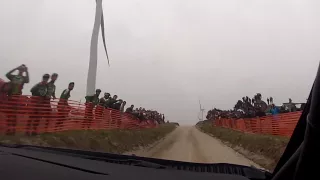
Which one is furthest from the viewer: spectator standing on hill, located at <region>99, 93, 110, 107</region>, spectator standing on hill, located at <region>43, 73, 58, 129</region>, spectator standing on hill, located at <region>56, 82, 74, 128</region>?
spectator standing on hill, located at <region>99, 93, 110, 107</region>

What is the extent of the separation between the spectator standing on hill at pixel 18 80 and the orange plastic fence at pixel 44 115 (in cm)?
18

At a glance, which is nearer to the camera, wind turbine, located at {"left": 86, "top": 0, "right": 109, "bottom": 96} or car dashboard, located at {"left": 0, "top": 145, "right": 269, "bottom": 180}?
car dashboard, located at {"left": 0, "top": 145, "right": 269, "bottom": 180}

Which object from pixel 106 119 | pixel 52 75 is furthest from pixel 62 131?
pixel 106 119

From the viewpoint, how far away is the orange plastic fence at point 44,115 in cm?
890

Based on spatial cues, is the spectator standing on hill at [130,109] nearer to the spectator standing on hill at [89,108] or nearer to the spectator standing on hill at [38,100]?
the spectator standing on hill at [89,108]

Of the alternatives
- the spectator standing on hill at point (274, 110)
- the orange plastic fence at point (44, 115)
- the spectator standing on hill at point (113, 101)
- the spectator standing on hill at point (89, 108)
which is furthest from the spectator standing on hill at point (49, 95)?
the spectator standing on hill at point (274, 110)

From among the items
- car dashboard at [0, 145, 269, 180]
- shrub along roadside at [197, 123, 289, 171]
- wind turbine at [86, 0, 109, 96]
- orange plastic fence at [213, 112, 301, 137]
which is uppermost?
wind turbine at [86, 0, 109, 96]

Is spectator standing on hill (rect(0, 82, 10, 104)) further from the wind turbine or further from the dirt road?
the wind turbine

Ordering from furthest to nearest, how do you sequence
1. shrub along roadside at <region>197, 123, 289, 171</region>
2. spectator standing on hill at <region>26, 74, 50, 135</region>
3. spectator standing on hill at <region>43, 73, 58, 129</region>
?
shrub along roadside at <region>197, 123, 289, 171</region> → spectator standing on hill at <region>43, 73, 58, 129</region> → spectator standing on hill at <region>26, 74, 50, 135</region>

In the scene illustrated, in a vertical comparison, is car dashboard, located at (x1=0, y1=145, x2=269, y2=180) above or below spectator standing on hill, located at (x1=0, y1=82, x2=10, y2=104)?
below

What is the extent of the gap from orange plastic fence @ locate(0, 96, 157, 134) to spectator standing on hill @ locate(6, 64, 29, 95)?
0.61ft

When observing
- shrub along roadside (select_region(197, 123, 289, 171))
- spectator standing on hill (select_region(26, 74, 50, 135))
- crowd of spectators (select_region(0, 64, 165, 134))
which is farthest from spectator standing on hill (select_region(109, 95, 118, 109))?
spectator standing on hill (select_region(26, 74, 50, 135))

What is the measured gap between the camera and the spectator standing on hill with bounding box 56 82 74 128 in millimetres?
11812

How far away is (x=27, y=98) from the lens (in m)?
9.90
